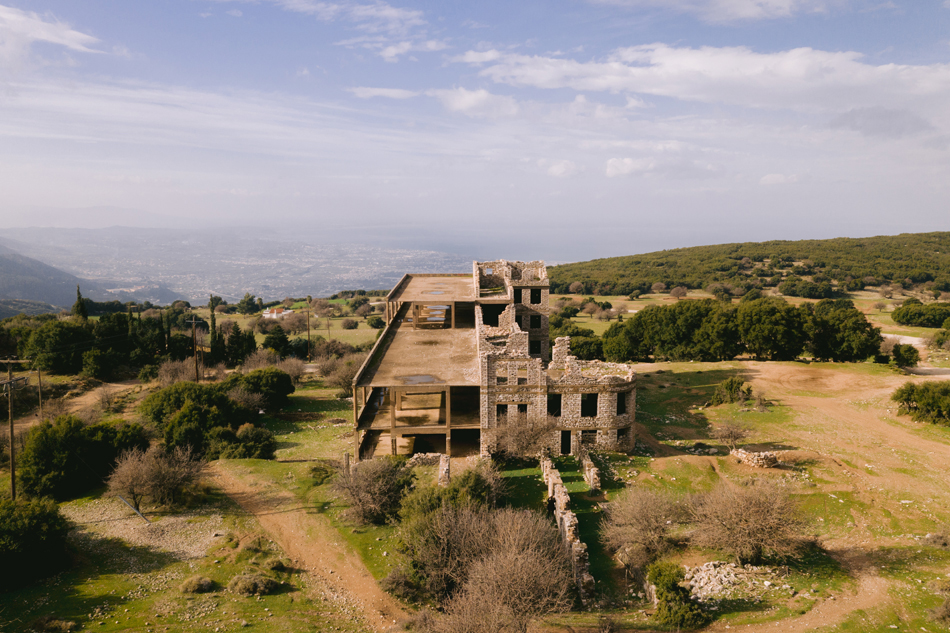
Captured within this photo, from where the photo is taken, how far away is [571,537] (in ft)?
63.6

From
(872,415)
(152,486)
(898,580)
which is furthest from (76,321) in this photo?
(872,415)

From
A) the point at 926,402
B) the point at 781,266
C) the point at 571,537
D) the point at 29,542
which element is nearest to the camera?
the point at 29,542

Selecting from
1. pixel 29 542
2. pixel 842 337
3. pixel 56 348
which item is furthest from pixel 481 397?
pixel 56 348

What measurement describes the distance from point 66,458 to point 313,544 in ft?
47.4

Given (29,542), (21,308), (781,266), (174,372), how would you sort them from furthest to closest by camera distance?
1. (21,308)
2. (781,266)
3. (174,372)
4. (29,542)

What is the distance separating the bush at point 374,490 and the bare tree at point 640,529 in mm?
8751

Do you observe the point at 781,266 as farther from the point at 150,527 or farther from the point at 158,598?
the point at 158,598

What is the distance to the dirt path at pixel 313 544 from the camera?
57.3 feet

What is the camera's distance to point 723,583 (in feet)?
57.7

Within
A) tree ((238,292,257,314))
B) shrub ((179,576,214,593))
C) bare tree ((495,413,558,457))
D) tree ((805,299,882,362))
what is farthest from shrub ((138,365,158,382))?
tree ((805,299,882,362))

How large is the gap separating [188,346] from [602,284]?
81516 mm

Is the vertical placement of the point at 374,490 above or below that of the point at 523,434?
below

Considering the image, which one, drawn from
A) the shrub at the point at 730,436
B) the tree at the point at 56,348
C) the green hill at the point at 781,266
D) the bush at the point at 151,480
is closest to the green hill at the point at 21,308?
the tree at the point at 56,348

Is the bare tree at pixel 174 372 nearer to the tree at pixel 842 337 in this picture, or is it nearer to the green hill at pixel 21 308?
the tree at pixel 842 337
